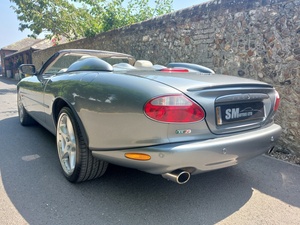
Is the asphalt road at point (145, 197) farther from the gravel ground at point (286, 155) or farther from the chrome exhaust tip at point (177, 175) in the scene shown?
the chrome exhaust tip at point (177, 175)

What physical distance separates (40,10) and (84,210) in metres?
14.3

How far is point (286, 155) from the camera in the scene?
3.66 metres

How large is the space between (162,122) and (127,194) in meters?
1.02

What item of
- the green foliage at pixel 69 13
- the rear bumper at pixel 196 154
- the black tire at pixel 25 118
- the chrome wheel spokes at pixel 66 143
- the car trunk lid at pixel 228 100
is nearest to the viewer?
the rear bumper at pixel 196 154

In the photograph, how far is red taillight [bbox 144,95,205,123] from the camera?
1785 millimetres

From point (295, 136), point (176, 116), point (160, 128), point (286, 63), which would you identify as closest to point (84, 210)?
point (160, 128)

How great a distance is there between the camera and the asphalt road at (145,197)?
206cm

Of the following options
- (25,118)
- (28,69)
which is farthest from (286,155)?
(25,118)

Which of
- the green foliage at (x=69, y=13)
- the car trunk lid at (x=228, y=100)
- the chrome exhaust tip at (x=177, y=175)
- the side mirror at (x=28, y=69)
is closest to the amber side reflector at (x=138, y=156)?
the chrome exhaust tip at (x=177, y=175)

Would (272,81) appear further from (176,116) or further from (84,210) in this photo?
(84,210)

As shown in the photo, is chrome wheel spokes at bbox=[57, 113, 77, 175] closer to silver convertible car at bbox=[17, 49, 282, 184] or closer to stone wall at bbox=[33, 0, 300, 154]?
silver convertible car at bbox=[17, 49, 282, 184]

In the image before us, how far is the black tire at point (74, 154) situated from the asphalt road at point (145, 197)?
144 millimetres

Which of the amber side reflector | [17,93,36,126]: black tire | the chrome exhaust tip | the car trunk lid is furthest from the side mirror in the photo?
the chrome exhaust tip

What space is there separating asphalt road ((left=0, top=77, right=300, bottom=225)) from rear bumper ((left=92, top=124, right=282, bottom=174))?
18.6 inches
